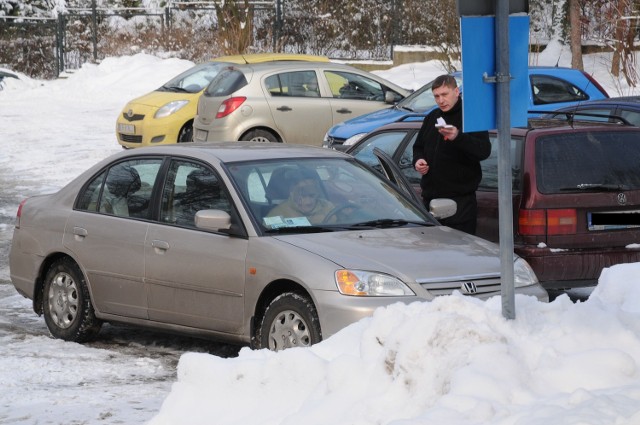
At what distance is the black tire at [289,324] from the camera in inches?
279

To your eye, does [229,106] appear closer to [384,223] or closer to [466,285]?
[384,223]

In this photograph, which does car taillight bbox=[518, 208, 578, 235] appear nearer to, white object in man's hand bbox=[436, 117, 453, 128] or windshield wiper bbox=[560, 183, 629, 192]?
windshield wiper bbox=[560, 183, 629, 192]

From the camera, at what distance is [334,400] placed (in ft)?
17.3

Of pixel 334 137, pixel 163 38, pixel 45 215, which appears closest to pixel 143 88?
pixel 163 38

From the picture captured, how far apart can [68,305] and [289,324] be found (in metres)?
2.30

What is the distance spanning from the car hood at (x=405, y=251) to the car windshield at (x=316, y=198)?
0.66 feet

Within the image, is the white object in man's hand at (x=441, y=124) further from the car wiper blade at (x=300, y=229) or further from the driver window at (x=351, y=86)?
the driver window at (x=351, y=86)

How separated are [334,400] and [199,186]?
10.8 ft

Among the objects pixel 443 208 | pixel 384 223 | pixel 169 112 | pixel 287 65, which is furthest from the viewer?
pixel 169 112

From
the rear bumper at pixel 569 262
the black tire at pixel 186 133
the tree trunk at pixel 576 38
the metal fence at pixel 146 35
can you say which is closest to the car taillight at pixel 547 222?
the rear bumper at pixel 569 262

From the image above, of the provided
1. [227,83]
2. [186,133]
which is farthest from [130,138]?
[227,83]

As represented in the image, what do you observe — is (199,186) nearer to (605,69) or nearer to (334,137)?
(334,137)

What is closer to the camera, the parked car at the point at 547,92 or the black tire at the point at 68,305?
the black tire at the point at 68,305

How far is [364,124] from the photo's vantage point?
15.7m
